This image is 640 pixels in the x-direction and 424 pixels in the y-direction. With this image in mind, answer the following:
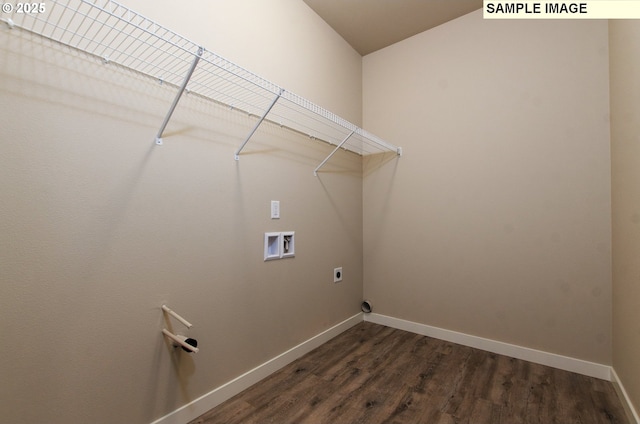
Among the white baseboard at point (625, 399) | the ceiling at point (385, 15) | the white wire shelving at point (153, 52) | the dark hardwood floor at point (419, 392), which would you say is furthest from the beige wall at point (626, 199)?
the white wire shelving at point (153, 52)

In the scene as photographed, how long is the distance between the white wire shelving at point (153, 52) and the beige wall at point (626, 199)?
4.86 feet

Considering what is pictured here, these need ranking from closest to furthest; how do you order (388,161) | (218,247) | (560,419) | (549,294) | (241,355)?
(560,419) < (218,247) < (241,355) < (549,294) < (388,161)

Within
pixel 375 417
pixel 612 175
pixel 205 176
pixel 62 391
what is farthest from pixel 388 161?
pixel 62 391

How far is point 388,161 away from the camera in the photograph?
2.65 metres

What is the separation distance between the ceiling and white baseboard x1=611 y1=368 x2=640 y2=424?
2713mm

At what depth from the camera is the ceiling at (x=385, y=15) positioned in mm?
2146

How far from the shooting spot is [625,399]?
1.46m

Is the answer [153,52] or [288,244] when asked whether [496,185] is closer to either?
[288,244]

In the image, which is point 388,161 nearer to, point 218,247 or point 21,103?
point 218,247

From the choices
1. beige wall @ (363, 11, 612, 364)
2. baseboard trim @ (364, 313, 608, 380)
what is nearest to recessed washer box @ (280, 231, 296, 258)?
beige wall @ (363, 11, 612, 364)

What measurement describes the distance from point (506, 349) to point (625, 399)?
64cm

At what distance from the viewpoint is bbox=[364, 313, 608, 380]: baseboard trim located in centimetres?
177

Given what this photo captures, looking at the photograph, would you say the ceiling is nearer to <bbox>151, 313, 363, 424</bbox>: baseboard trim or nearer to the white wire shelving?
the white wire shelving

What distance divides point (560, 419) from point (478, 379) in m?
0.41
